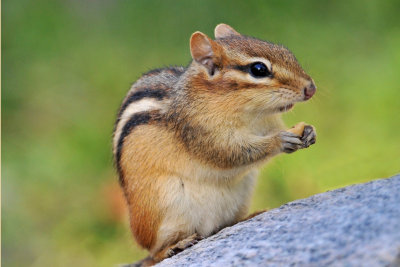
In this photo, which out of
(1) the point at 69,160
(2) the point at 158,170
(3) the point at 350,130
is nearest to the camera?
(2) the point at 158,170

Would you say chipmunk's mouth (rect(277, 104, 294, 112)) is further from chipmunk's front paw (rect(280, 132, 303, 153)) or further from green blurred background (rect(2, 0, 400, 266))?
green blurred background (rect(2, 0, 400, 266))

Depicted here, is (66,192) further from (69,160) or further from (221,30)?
(221,30)

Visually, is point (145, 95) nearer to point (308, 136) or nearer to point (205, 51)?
point (205, 51)

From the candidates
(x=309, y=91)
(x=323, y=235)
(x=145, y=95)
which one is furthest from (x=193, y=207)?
(x=323, y=235)

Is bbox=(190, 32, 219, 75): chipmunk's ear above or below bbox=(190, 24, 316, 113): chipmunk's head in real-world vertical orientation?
above

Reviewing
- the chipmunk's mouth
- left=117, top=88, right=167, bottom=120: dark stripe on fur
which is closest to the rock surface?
the chipmunk's mouth

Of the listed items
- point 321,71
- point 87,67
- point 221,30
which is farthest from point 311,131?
point 87,67
